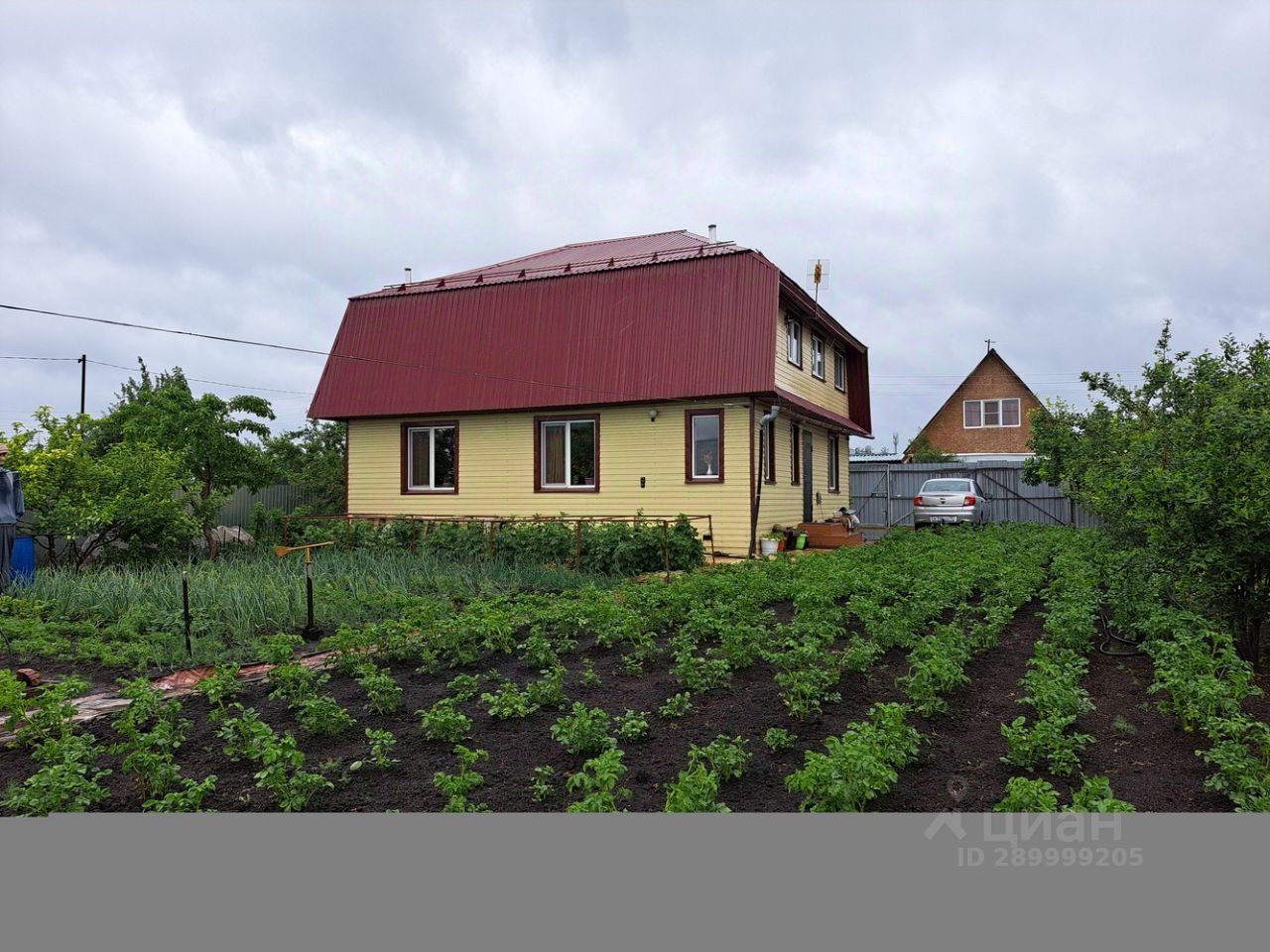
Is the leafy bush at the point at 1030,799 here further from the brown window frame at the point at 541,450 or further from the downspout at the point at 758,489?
the brown window frame at the point at 541,450

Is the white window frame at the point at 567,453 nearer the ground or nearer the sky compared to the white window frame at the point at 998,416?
nearer the ground

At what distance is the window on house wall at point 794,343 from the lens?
1571cm

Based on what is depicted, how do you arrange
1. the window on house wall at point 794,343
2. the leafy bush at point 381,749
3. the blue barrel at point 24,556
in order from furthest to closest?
1. the window on house wall at point 794,343
2. the blue barrel at point 24,556
3. the leafy bush at point 381,749

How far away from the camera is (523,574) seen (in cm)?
1052

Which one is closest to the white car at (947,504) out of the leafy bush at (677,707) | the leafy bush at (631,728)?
the leafy bush at (677,707)

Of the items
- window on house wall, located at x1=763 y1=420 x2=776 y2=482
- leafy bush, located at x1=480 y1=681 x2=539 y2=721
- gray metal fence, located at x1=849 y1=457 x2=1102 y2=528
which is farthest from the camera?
gray metal fence, located at x1=849 y1=457 x2=1102 y2=528

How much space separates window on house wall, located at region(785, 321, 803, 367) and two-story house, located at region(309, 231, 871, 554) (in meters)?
0.04

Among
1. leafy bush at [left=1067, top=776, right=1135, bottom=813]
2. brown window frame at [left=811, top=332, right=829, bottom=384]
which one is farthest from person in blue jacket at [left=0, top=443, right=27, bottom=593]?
brown window frame at [left=811, top=332, right=829, bottom=384]

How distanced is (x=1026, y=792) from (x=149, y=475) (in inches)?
488

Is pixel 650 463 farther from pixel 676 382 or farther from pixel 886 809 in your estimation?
pixel 886 809

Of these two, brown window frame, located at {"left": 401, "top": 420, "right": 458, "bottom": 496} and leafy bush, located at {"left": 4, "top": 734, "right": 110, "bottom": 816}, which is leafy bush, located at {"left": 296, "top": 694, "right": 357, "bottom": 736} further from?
brown window frame, located at {"left": 401, "top": 420, "right": 458, "bottom": 496}

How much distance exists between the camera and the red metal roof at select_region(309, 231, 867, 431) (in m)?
13.9

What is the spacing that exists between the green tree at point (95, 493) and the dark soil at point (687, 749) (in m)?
7.51
